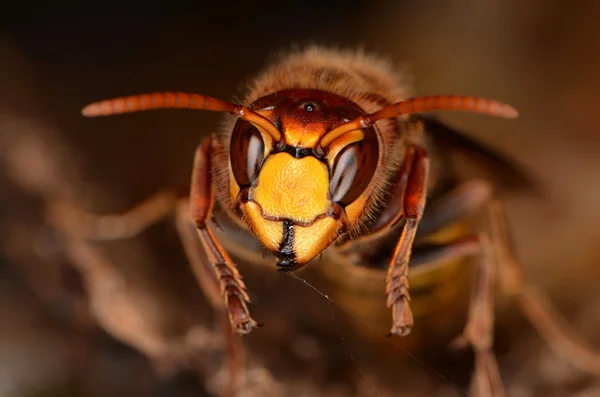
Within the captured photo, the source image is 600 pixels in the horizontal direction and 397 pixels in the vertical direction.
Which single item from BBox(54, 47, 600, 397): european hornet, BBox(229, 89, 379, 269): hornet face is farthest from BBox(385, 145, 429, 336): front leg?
BBox(229, 89, 379, 269): hornet face

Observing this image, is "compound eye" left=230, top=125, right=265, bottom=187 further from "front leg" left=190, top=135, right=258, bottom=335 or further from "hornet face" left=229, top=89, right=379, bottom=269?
"front leg" left=190, top=135, right=258, bottom=335

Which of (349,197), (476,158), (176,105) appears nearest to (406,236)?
(349,197)

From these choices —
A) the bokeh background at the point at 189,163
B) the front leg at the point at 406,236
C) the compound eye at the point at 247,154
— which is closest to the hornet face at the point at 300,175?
the compound eye at the point at 247,154

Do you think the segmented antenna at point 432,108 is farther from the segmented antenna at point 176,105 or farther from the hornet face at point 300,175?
the segmented antenna at point 176,105

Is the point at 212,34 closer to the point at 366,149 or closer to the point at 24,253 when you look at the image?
the point at 24,253

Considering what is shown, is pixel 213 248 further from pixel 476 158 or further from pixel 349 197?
pixel 476 158

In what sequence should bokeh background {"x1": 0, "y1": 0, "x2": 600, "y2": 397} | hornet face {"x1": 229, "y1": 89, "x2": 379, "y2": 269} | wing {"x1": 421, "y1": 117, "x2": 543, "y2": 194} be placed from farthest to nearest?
wing {"x1": 421, "y1": 117, "x2": 543, "y2": 194}, bokeh background {"x1": 0, "y1": 0, "x2": 600, "y2": 397}, hornet face {"x1": 229, "y1": 89, "x2": 379, "y2": 269}
